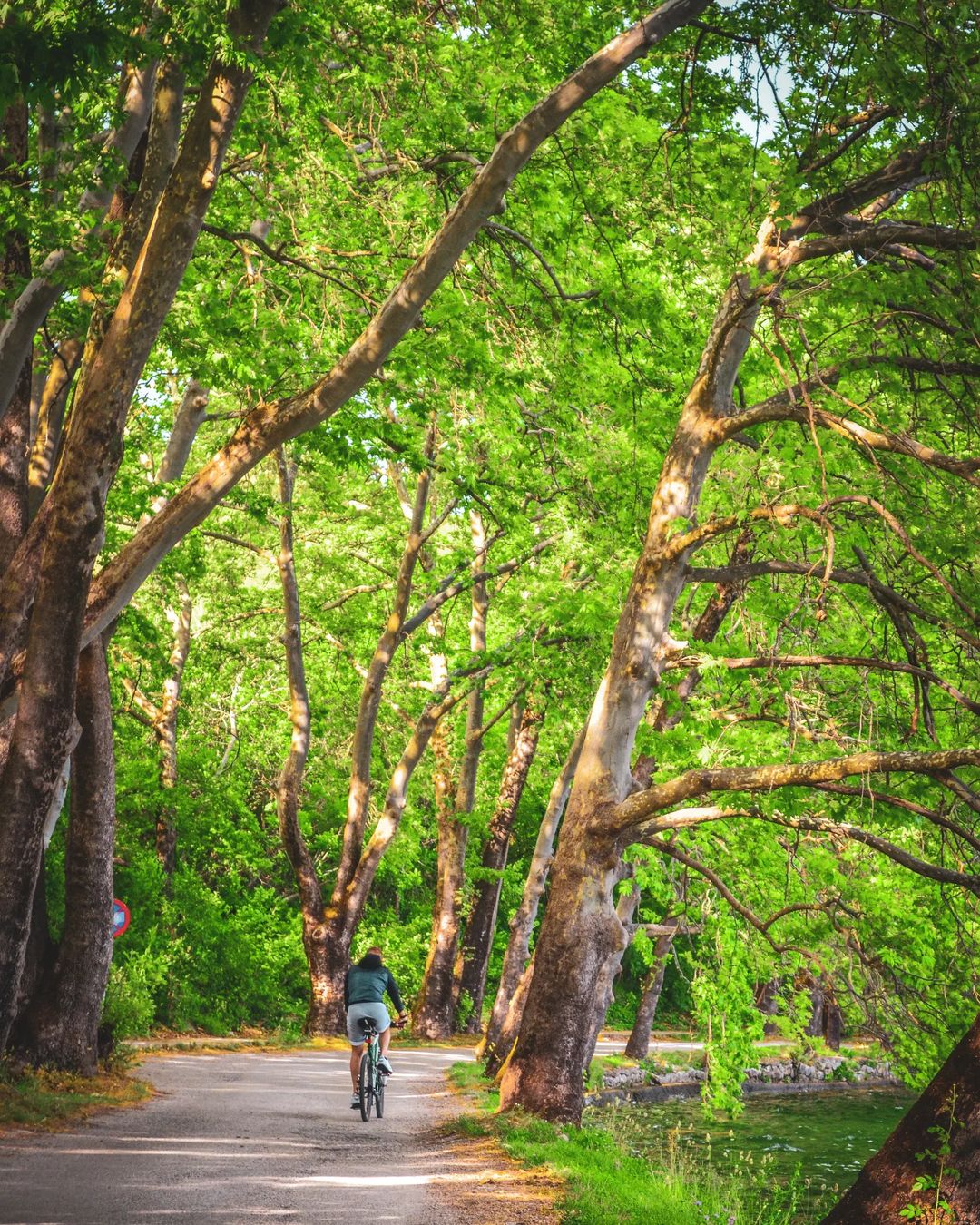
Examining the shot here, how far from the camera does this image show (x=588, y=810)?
1144 centimetres

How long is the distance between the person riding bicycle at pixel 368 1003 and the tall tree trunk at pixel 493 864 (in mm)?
7485

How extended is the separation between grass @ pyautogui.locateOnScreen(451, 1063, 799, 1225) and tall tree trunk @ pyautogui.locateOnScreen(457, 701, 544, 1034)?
9.40 metres

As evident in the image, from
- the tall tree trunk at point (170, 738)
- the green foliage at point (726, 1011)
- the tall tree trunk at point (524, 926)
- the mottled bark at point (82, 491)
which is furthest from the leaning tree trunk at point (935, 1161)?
the tall tree trunk at point (170, 738)

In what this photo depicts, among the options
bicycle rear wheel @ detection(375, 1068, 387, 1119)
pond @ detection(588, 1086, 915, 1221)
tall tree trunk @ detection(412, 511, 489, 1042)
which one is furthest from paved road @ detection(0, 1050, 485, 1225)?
tall tree trunk @ detection(412, 511, 489, 1042)

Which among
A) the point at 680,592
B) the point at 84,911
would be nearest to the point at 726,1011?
the point at 680,592

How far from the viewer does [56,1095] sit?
1076 centimetres

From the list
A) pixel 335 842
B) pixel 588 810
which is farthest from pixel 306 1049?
pixel 588 810

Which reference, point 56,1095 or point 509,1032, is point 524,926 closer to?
point 509,1032

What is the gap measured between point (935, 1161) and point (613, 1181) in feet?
9.03

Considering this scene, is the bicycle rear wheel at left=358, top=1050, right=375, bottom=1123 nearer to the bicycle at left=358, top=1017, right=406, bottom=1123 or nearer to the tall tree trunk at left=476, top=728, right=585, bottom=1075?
the bicycle at left=358, top=1017, right=406, bottom=1123

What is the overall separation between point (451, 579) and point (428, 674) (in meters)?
5.54

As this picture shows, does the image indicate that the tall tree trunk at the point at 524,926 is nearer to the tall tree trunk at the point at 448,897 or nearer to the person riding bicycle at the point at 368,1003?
the person riding bicycle at the point at 368,1003

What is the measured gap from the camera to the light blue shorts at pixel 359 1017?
41.0 ft

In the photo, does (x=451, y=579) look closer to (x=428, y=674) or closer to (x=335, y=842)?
(x=428, y=674)
